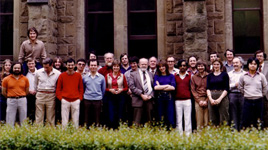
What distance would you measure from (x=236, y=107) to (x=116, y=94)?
8.84ft

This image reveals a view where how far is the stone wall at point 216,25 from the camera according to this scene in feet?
36.6

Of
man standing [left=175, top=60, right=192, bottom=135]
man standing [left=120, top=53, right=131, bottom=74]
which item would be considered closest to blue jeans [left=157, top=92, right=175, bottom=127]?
man standing [left=175, top=60, right=192, bottom=135]

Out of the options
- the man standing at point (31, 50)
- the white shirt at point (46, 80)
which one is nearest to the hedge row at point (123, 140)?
the white shirt at point (46, 80)

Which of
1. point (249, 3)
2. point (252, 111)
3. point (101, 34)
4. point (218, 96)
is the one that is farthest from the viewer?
point (101, 34)

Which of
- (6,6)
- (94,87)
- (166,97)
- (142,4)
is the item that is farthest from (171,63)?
(6,6)

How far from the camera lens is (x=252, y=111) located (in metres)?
7.77

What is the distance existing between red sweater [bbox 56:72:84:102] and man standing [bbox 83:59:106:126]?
0.16 meters

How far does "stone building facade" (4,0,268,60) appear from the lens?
10.6 meters

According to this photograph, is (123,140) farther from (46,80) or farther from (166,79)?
(46,80)

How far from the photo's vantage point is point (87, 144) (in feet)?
17.5

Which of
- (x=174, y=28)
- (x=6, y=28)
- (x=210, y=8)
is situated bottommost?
(x=174, y=28)

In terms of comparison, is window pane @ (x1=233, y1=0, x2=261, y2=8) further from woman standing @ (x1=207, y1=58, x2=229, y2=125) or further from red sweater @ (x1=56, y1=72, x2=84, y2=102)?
red sweater @ (x1=56, y1=72, x2=84, y2=102)

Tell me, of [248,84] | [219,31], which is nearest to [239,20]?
[219,31]

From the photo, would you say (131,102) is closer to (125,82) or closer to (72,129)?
(125,82)
